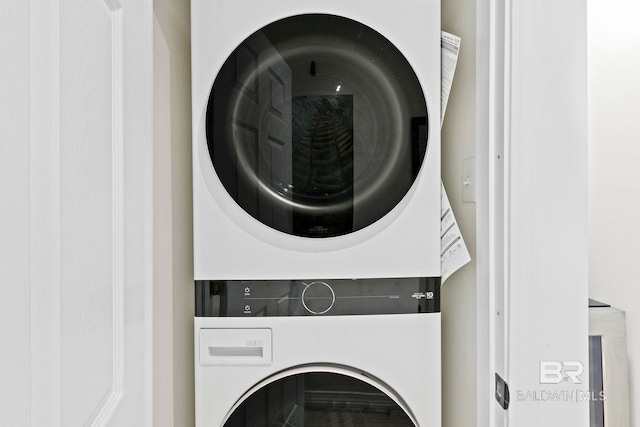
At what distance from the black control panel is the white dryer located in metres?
0.03

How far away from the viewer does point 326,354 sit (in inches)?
48.7

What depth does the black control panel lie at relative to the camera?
1239 millimetres

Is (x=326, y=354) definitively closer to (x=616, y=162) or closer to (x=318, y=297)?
(x=318, y=297)

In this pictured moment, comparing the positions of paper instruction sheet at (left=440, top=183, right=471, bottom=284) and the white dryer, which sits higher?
the white dryer

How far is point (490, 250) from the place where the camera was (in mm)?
1011

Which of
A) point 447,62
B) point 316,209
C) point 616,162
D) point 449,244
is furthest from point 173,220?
point 616,162

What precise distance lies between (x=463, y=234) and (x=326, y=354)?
0.48 m
